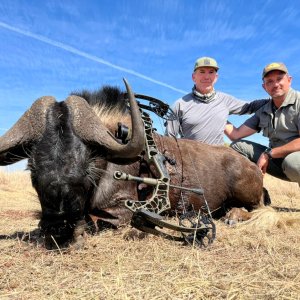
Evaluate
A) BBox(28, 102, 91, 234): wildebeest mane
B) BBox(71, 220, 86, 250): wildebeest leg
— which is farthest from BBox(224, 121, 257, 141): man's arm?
BBox(71, 220, 86, 250): wildebeest leg

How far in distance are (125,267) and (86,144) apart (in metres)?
1.41

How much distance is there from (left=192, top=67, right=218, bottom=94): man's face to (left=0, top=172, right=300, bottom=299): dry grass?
13.2ft

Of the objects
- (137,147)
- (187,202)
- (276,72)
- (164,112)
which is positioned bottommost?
(187,202)

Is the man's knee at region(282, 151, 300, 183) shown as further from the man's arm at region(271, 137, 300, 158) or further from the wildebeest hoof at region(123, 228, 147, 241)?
the wildebeest hoof at region(123, 228, 147, 241)

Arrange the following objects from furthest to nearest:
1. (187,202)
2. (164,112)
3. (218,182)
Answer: (218,182)
(187,202)
(164,112)

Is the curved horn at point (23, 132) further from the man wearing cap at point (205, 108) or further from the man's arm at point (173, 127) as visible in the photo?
the man wearing cap at point (205, 108)

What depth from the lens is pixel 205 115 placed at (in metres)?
7.54

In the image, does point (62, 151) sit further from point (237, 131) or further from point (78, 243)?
point (237, 131)

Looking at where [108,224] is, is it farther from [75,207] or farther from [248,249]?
[248,249]

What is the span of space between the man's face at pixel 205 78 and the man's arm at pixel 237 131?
101 centimetres

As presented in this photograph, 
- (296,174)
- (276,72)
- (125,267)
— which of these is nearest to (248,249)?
(125,267)

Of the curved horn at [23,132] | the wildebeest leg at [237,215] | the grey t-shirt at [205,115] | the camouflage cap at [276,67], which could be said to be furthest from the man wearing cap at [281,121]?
the curved horn at [23,132]

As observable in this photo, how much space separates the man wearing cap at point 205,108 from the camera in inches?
297

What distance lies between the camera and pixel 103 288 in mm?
2516
